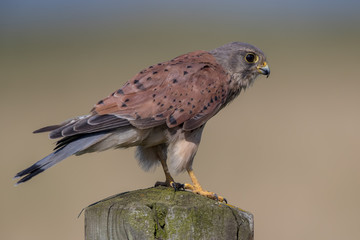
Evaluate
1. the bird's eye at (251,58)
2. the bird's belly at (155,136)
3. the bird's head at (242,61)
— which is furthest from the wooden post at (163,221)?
the bird's eye at (251,58)

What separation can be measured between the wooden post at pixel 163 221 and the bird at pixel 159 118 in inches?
42.2

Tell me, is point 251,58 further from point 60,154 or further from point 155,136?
point 60,154

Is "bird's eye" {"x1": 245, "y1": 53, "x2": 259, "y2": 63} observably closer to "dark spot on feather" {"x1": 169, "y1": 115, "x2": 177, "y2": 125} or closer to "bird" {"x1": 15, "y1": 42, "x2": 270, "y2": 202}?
"bird" {"x1": 15, "y1": 42, "x2": 270, "y2": 202}

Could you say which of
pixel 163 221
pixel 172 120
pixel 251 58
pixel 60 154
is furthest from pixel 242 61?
pixel 163 221

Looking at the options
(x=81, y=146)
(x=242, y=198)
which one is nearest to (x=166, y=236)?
(x=81, y=146)

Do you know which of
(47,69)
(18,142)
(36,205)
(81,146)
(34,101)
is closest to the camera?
(81,146)

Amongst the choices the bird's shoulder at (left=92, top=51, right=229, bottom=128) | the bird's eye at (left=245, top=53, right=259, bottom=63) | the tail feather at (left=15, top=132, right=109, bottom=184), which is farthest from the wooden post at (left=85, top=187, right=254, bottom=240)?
the bird's eye at (left=245, top=53, right=259, bottom=63)

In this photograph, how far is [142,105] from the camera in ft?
13.7

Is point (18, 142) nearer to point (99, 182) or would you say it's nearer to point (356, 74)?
point (99, 182)

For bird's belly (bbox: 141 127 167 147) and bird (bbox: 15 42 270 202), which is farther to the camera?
bird's belly (bbox: 141 127 167 147)

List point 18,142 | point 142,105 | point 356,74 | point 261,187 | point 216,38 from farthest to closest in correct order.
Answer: point 216,38 < point 356,74 < point 18,142 < point 261,187 < point 142,105

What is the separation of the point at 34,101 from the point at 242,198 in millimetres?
5823

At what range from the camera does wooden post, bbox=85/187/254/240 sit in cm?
249

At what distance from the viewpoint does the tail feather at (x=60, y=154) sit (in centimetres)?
350
